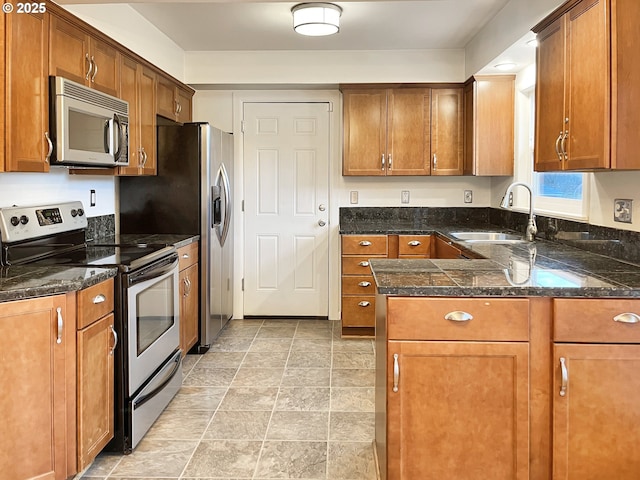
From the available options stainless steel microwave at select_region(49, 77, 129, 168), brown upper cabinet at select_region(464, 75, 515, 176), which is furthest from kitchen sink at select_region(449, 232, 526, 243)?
stainless steel microwave at select_region(49, 77, 129, 168)

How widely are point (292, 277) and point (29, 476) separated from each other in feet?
10.8

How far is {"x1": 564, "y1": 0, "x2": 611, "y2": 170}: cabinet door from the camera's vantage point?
2.24 meters

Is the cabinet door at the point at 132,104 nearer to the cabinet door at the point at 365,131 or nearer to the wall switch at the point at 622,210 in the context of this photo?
the cabinet door at the point at 365,131

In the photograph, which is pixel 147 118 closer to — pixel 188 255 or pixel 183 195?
pixel 183 195

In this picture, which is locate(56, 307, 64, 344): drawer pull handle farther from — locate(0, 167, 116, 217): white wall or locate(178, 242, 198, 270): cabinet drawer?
locate(178, 242, 198, 270): cabinet drawer

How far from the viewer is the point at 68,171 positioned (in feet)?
10.9

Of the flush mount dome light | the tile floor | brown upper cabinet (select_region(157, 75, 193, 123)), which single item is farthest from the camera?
brown upper cabinet (select_region(157, 75, 193, 123))

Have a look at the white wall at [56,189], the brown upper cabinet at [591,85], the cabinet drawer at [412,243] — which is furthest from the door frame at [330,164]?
the brown upper cabinet at [591,85]

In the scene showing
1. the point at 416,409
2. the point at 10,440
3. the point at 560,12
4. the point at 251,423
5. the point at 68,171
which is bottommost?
the point at 251,423

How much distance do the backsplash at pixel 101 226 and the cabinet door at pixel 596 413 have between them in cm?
288

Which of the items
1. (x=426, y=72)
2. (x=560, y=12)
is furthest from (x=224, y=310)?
(x=560, y=12)

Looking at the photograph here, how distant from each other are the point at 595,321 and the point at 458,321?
458mm

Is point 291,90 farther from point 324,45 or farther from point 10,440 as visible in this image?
point 10,440

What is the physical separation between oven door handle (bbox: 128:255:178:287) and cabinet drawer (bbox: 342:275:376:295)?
164 cm
